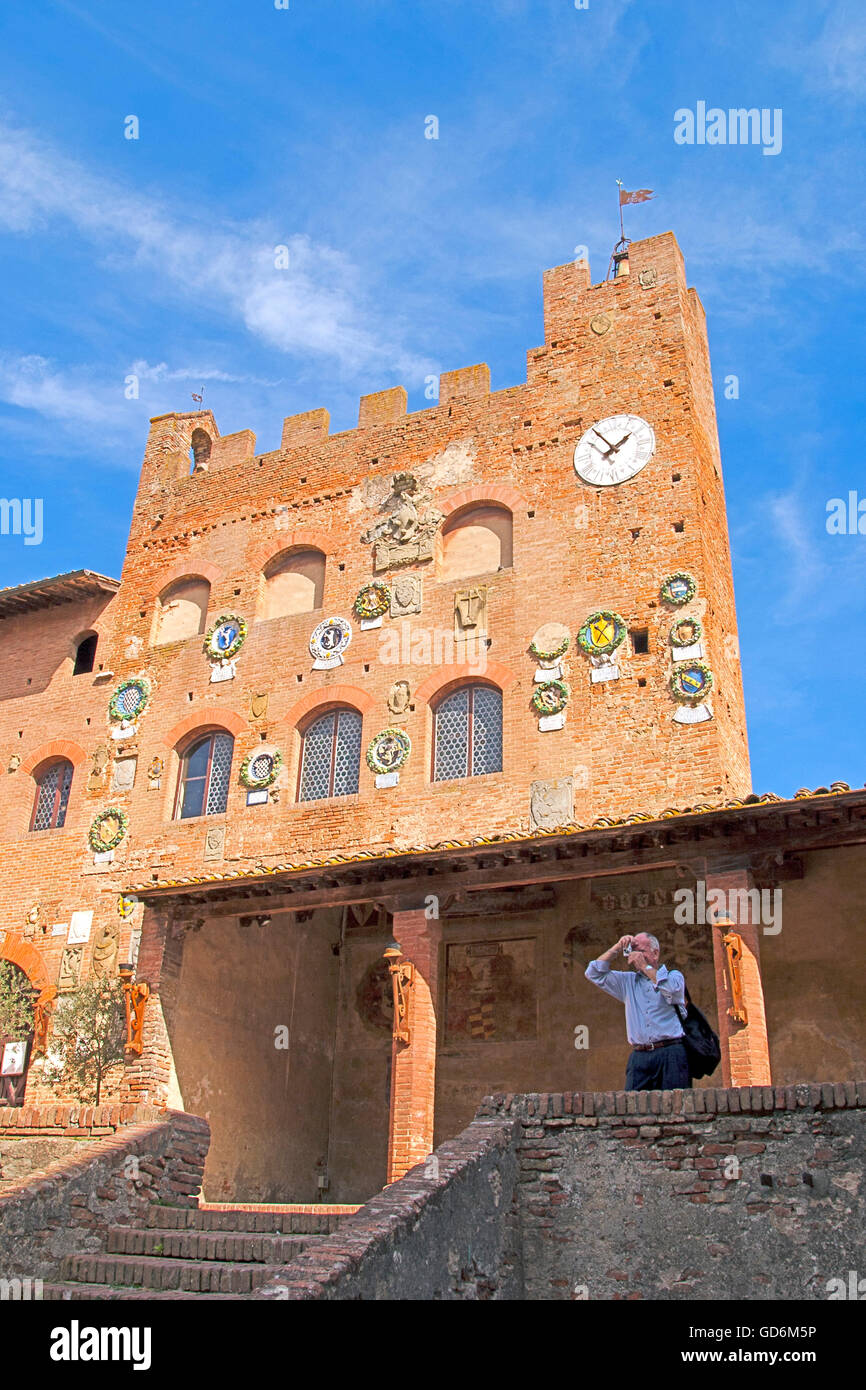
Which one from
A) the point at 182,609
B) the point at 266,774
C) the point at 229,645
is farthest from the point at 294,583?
the point at 266,774

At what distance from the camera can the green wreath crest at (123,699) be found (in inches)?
784

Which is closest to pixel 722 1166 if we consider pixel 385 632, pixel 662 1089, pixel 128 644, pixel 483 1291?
pixel 662 1089

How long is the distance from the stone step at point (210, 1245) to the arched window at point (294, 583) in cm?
1118

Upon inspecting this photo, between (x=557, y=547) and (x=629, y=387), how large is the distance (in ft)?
9.44

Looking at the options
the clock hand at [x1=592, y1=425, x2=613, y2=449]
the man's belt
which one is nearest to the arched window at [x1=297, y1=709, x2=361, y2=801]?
the clock hand at [x1=592, y1=425, x2=613, y2=449]

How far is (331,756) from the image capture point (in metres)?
17.9

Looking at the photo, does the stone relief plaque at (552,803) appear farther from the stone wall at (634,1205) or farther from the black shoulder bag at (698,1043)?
the stone wall at (634,1205)

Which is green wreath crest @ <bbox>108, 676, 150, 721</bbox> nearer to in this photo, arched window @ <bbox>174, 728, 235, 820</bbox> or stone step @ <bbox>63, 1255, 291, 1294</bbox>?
arched window @ <bbox>174, 728, 235, 820</bbox>

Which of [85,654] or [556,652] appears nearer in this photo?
[556,652]

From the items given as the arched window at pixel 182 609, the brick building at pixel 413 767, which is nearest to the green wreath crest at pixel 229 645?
the brick building at pixel 413 767

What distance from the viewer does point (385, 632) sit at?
1823 centimetres

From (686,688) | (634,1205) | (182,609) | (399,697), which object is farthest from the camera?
(182,609)

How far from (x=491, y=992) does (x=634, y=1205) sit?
8688 mm

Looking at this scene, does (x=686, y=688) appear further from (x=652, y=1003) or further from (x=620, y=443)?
(x=652, y=1003)
